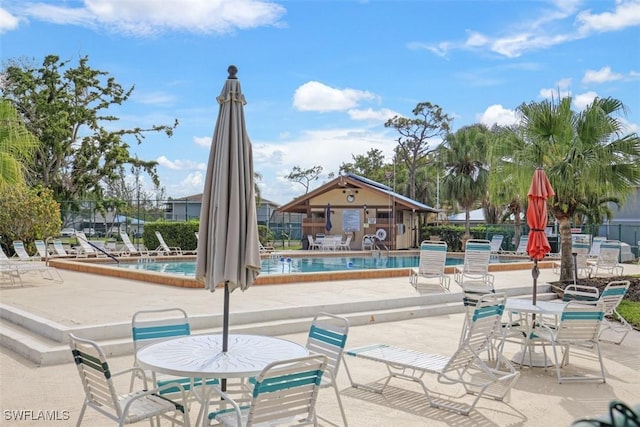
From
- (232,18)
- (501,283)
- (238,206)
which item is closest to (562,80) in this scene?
(501,283)

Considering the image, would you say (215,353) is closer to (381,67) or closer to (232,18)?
(232,18)

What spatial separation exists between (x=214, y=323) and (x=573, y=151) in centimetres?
813

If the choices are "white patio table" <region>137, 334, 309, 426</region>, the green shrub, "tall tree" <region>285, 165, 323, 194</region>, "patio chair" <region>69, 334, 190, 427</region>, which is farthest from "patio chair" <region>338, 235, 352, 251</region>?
"tall tree" <region>285, 165, 323, 194</region>

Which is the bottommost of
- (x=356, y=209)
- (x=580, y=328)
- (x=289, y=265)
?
(x=289, y=265)

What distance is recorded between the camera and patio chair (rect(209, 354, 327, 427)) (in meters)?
2.94

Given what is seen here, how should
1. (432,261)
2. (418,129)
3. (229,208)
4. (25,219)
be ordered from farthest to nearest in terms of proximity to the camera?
1. (418,129)
2. (25,219)
3. (432,261)
4. (229,208)

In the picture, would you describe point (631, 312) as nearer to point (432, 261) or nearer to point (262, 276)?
point (432, 261)

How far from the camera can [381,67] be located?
1538 centimetres

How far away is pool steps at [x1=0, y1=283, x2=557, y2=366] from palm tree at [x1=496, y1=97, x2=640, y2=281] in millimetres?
3349

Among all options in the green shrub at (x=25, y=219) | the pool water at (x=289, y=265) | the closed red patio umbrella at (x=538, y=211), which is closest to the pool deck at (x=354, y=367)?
the closed red patio umbrella at (x=538, y=211)

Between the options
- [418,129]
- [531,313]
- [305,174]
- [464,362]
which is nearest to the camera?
[464,362]

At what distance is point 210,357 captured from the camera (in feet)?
11.9

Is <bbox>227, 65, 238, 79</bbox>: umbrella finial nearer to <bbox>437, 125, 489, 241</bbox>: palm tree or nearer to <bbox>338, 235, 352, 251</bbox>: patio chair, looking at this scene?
<bbox>338, 235, 352, 251</bbox>: patio chair

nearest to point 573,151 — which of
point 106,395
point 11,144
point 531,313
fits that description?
point 531,313
